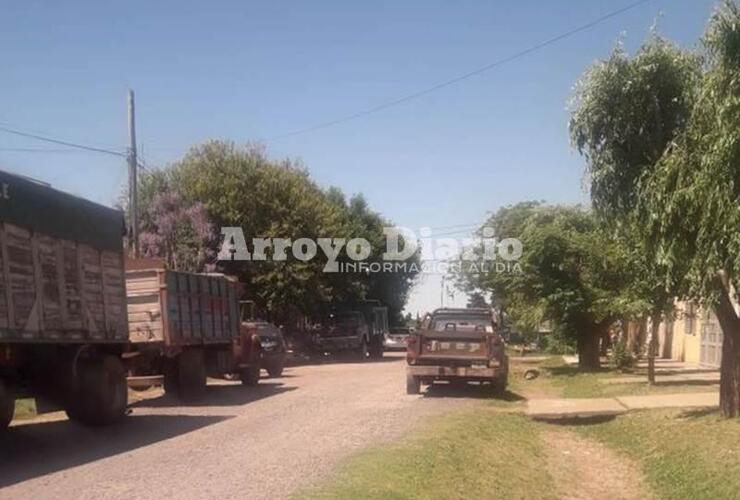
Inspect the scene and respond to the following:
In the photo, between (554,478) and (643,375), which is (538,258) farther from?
(554,478)

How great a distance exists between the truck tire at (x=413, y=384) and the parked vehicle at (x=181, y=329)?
4356mm

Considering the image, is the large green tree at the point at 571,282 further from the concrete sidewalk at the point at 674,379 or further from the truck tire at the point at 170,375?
the truck tire at the point at 170,375

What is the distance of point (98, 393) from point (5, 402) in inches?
79.9

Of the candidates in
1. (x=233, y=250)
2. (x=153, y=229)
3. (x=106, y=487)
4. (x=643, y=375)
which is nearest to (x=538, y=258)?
(x=643, y=375)

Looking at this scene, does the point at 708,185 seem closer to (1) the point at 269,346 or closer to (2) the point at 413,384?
(2) the point at 413,384

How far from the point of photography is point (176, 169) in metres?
34.4

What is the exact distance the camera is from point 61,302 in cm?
1201

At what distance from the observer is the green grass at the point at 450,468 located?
871cm

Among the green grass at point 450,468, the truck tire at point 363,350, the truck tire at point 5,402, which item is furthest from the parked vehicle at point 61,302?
the truck tire at point 363,350

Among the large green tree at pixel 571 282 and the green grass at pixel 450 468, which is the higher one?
the large green tree at pixel 571 282

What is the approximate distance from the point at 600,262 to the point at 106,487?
19863 millimetres

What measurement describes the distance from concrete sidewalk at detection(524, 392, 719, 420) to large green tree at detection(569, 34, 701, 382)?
3.86 metres


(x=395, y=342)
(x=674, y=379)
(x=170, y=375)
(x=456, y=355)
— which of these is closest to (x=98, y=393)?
(x=170, y=375)

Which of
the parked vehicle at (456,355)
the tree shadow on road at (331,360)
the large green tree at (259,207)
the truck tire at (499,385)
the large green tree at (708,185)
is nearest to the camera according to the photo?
the large green tree at (708,185)
